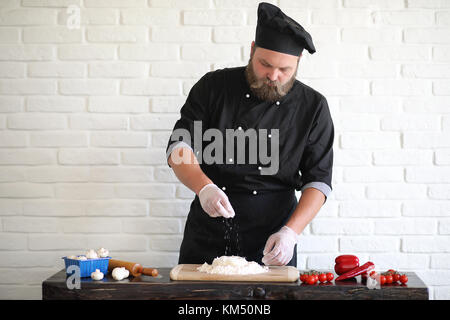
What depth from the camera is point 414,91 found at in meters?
3.08

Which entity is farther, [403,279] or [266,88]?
[266,88]

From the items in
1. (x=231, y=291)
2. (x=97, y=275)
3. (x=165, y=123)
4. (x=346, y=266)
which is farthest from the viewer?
(x=165, y=123)

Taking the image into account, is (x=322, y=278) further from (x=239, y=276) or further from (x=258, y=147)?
(x=258, y=147)

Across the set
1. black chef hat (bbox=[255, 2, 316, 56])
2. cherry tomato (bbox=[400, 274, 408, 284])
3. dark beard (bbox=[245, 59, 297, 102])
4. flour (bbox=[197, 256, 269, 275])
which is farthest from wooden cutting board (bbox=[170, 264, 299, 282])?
black chef hat (bbox=[255, 2, 316, 56])

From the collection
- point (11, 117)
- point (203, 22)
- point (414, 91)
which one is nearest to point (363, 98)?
point (414, 91)

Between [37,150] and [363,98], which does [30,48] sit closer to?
[37,150]

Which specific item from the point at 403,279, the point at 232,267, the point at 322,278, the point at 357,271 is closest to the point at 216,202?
the point at 232,267

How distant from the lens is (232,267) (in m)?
2.21

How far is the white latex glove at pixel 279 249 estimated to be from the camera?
2.33 meters

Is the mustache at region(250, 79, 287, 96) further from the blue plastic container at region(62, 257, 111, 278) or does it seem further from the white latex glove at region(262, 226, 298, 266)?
the blue plastic container at region(62, 257, 111, 278)

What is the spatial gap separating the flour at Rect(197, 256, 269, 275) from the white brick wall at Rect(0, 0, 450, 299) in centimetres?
87

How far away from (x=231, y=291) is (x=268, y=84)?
1.03 m

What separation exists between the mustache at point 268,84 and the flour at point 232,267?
848mm
